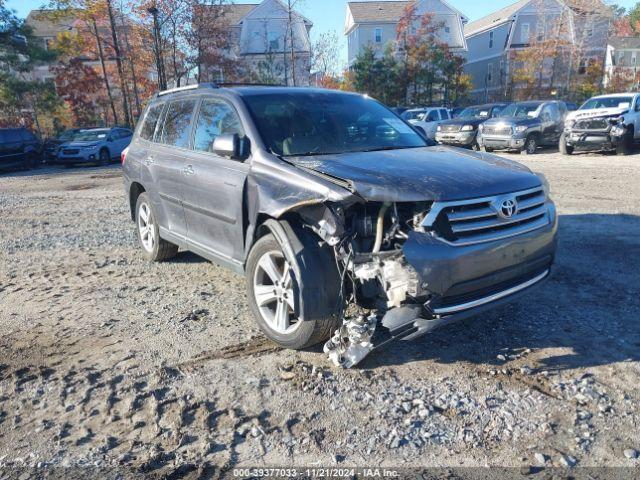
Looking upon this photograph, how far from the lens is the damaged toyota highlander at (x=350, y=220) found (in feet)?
10.5

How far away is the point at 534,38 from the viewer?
39719mm

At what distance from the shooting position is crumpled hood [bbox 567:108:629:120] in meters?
16.3

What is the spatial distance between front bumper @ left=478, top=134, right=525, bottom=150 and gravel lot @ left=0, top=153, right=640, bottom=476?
13.3 m

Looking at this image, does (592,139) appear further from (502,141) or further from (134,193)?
(134,193)

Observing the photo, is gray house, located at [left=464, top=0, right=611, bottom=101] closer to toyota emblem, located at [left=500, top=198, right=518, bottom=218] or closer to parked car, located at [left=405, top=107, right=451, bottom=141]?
parked car, located at [left=405, top=107, right=451, bottom=141]

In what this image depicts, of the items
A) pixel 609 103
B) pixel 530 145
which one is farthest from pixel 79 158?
pixel 609 103

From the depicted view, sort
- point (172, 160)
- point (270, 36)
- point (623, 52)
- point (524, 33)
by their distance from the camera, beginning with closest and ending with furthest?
point (172, 160) < point (270, 36) < point (524, 33) < point (623, 52)

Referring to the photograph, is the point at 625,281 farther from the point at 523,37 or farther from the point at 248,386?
the point at 523,37

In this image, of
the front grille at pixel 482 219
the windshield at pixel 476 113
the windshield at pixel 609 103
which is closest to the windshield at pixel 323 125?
the front grille at pixel 482 219

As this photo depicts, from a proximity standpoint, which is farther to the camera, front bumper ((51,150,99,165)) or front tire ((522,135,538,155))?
front bumper ((51,150,99,165))

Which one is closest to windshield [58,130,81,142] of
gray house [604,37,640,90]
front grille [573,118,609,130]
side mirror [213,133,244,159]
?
front grille [573,118,609,130]

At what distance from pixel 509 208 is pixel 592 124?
1538cm

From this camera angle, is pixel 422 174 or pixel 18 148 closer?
pixel 422 174

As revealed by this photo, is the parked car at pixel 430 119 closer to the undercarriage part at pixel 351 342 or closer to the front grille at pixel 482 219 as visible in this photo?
the front grille at pixel 482 219
